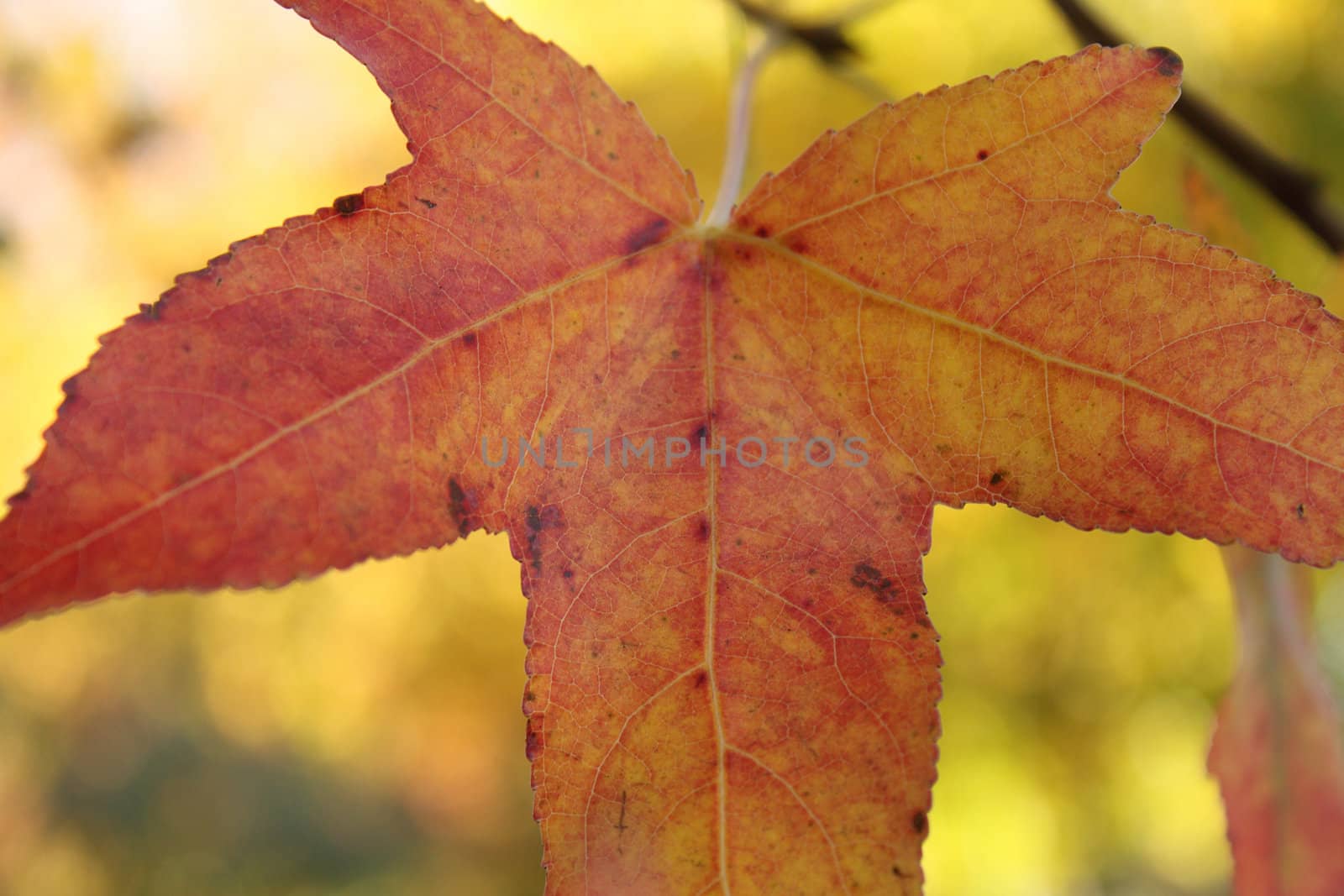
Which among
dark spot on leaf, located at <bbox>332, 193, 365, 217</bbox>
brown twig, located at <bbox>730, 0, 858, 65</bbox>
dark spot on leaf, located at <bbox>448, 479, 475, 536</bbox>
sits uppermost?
brown twig, located at <bbox>730, 0, 858, 65</bbox>

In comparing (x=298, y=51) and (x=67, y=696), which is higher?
(x=298, y=51)

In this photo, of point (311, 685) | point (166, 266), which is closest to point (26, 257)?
point (166, 266)

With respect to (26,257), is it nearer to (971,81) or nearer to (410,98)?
(410,98)

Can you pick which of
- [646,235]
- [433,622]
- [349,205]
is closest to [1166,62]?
[646,235]

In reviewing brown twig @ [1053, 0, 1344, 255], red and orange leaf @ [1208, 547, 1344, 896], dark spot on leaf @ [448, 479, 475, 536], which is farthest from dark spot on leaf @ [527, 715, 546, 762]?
brown twig @ [1053, 0, 1344, 255]

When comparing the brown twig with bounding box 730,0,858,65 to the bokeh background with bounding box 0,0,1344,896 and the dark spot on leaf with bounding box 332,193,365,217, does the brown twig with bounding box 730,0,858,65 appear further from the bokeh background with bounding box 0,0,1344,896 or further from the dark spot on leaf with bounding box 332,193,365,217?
the dark spot on leaf with bounding box 332,193,365,217

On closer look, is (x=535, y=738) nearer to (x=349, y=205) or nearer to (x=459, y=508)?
(x=459, y=508)
